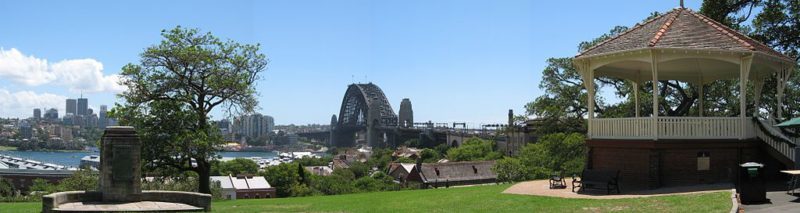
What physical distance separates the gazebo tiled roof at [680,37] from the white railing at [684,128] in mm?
2007

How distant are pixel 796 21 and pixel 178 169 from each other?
2526 cm

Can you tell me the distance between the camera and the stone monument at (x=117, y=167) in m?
16.8

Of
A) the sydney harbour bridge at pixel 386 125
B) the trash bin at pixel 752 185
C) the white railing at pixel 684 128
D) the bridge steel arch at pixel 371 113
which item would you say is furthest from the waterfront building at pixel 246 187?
the bridge steel arch at pixel 371 113

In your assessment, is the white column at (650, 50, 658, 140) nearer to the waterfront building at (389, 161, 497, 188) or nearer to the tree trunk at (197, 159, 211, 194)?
the tree trunk at (197, 159, 211, 194)

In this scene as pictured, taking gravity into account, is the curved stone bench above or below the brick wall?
below

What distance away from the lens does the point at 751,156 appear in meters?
19.5

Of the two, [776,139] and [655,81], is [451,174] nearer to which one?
[776,139]

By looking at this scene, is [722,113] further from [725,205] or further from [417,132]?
[417,132]

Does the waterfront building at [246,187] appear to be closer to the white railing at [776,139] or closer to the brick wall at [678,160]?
the brick wall at [678,160]

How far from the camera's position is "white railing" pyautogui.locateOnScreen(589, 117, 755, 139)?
62.7ft

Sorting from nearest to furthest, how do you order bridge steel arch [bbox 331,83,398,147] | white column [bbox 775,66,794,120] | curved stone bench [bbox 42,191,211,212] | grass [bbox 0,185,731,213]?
grass [bbox 0,185,731,213], curved stone bench [bbox 42,191,211,212], white column [bbox 775,66,794,120], bridge steel arch [bbox 331,83,398,147]

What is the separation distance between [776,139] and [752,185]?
6.23 m

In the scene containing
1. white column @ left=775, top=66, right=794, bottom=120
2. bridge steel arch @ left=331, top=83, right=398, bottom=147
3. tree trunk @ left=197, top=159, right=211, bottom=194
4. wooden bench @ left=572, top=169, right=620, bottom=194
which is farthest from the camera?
bridge steel arch @ left=331, top=83, right=398, bottom=147

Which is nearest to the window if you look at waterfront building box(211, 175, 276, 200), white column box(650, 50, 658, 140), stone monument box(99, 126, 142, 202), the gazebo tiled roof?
white column box(650, 50, 658, 140)
